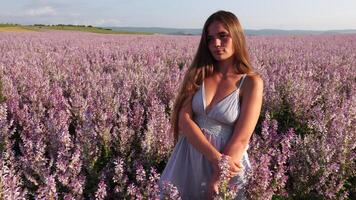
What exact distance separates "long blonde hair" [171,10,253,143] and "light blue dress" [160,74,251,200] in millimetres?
87

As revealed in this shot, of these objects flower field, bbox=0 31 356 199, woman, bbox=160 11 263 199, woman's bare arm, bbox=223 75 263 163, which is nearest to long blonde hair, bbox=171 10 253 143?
woman, bbox=160 11 263 199

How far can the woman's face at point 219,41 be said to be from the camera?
275cm

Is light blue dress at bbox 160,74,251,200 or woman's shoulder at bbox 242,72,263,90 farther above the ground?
woman's shoulder at bbox 242,72,263,90

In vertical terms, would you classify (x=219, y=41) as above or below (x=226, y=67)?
above

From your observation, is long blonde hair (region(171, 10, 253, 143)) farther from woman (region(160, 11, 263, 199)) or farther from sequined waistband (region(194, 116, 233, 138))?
sequined waistband (region(194, 116, 233, 138))

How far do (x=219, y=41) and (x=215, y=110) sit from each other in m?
0.47

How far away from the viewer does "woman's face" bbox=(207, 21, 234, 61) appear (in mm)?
2754

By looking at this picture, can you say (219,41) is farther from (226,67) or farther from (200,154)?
(200,154)

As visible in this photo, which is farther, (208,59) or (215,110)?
(208,59)

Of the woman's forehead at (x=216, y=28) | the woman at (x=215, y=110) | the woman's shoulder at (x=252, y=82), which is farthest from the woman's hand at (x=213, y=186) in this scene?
the woman's forehead at (x=216, y=28)

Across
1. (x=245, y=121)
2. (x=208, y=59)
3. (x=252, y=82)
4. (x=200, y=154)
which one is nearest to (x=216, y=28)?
(x=208, y=59)

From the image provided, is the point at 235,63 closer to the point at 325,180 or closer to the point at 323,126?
the point at 325,180

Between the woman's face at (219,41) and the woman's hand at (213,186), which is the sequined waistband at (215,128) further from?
the woman's face at (219,41)

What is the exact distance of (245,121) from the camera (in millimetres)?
2619
